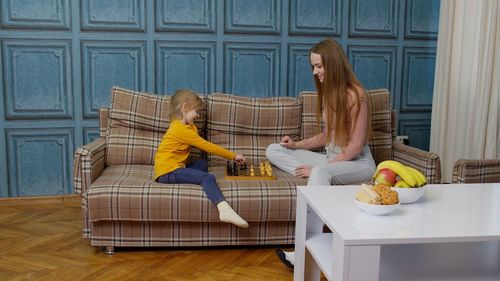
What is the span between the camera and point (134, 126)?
2.96 m

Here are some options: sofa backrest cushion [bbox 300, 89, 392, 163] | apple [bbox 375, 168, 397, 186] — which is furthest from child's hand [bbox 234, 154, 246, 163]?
apple [bbox 375, 168, 397, 186]

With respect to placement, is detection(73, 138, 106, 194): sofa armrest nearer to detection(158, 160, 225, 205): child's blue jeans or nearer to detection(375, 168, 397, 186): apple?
detection(158, 160, 225, 205): child's blue jeans

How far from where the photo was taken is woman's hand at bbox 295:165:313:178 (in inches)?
103

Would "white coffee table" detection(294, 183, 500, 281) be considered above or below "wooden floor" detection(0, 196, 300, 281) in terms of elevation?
above

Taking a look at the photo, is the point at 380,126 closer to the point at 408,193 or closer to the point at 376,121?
the point at 376,121

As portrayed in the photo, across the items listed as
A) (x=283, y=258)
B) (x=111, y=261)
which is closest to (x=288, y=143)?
(x=283, y=258)

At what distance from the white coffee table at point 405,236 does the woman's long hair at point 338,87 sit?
1.85 ft

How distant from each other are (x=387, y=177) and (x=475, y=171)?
775 millimetres

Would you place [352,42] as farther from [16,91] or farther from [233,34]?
[16,91]

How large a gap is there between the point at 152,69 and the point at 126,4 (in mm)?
461

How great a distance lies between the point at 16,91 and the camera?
11.0 ft

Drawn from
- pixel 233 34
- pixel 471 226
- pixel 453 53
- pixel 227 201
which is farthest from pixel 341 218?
pixel 453 53

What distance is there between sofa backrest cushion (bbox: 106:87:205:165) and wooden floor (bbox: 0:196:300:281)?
52 cm

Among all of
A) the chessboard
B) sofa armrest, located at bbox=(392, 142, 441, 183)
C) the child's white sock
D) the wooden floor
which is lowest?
the wooden floor
